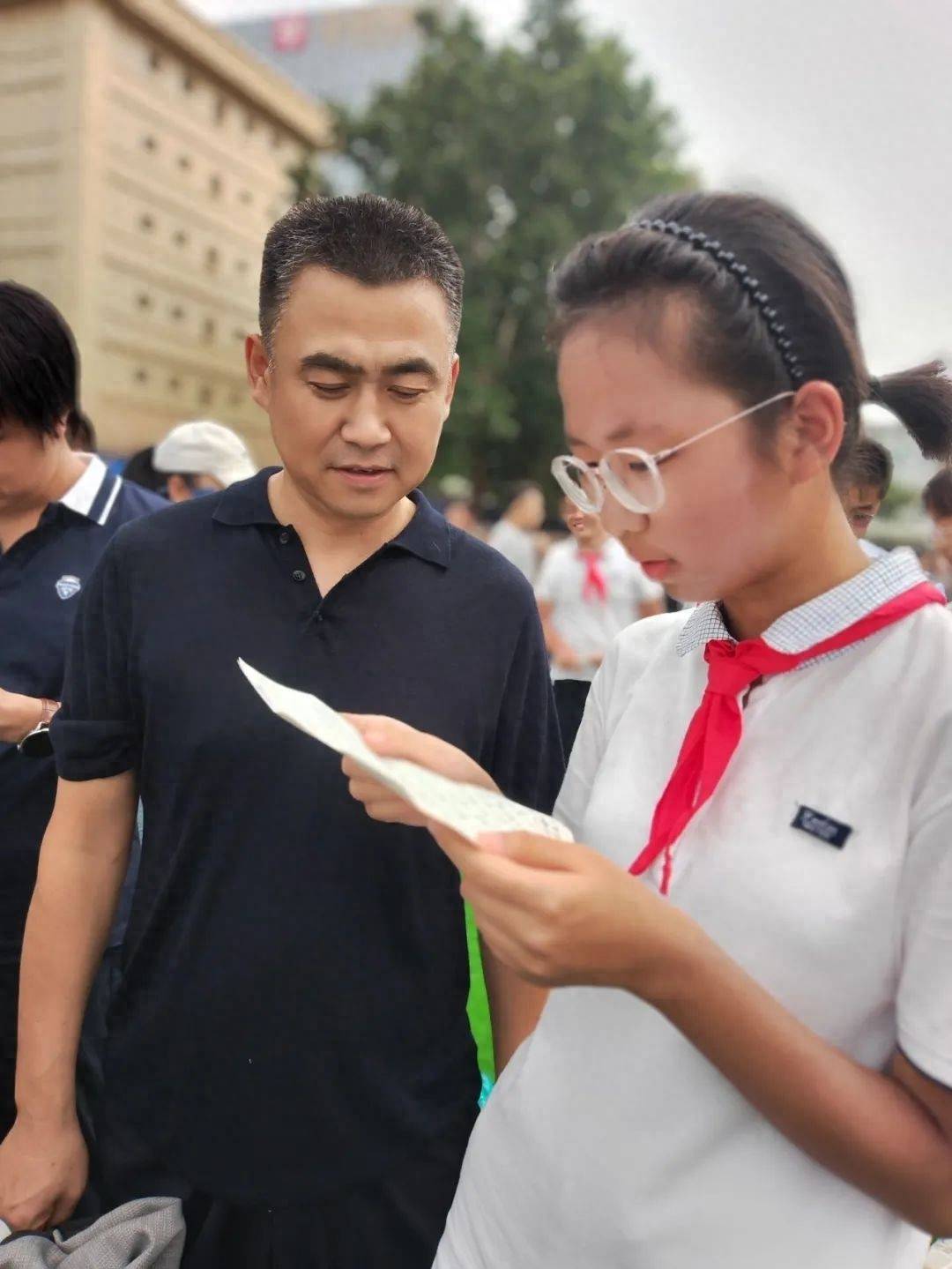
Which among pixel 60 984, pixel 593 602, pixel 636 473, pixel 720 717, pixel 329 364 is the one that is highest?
pixel 329 364

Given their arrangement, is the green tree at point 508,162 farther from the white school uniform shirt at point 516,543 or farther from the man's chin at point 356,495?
the man's chin at point 356,495

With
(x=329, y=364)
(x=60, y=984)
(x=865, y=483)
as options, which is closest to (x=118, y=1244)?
(x=60, y=984)

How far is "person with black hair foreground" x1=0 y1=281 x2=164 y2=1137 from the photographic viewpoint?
83.7 inches

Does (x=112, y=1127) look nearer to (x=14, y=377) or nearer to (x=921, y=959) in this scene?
(x=921, y=959)

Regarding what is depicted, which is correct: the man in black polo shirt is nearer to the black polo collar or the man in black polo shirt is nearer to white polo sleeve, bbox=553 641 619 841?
the black polo collar

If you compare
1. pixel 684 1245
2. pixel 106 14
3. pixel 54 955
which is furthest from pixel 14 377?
pixel 106 14

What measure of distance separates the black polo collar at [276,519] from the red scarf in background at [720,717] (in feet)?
1.97

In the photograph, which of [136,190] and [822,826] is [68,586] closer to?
[822,826]

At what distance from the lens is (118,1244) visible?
1383 millimetres

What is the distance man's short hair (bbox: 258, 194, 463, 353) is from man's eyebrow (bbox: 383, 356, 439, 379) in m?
0.10

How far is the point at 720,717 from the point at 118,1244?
3.57 feet

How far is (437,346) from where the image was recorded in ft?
4.89

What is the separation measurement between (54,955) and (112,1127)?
27 centimetres

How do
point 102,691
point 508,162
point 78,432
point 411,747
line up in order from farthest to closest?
point 508,162
point 78,432
point 102,691
point 411,747
